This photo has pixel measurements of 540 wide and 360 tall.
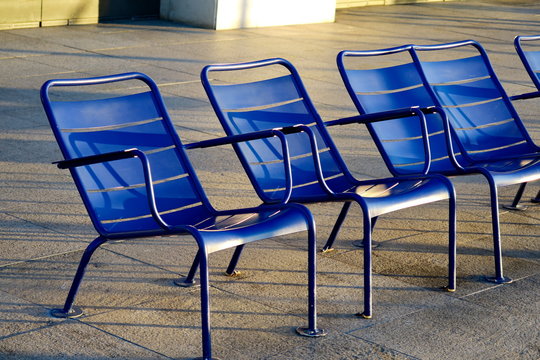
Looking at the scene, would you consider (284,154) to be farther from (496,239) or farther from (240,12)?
(240,12)

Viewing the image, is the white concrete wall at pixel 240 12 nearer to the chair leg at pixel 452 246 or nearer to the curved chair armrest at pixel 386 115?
the curved chair armrest at pixel 386 115

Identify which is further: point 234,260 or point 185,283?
point 234,260

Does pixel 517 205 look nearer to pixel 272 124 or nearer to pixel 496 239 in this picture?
pixel 496 239

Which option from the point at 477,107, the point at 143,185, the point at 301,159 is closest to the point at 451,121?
the point at 477,107

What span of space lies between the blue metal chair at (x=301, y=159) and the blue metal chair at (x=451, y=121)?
0.99 feet

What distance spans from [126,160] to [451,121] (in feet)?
7.28

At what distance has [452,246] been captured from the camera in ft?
15.6

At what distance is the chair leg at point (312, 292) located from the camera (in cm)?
415

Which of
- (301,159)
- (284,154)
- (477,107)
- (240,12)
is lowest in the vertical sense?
(240,12)

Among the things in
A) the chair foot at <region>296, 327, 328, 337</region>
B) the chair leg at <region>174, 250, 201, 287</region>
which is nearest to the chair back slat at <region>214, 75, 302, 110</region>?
the chair leg at <region>174, 250, 201, 287</region>

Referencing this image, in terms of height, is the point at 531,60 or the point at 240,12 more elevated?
the point at 531,60

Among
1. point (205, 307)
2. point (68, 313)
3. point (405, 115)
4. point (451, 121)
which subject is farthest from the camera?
point (451, 121)

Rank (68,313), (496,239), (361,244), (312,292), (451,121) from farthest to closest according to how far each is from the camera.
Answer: (451,121) → (361,244) → (496,239) → (68,313) → (312,292)

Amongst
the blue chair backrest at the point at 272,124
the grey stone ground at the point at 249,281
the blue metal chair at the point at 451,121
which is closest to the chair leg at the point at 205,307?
the grey stone ground at the point at 249,281
